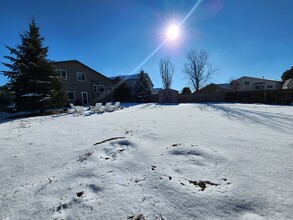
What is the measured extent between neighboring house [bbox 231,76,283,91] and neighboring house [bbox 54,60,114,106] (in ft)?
102

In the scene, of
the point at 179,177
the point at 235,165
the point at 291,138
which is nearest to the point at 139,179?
the point at 179,177

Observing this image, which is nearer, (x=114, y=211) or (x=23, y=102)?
(x=114, y=211)

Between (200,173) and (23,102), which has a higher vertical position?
(23,102)

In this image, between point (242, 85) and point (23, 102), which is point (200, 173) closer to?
point (23, 102)

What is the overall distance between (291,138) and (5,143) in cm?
795

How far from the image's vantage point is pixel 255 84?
112 ft

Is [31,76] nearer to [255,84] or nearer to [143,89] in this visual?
[143,89]

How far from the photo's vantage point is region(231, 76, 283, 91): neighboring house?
33.2 meters

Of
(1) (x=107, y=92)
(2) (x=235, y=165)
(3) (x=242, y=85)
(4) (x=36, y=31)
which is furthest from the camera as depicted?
(3) (x=242, y=85)

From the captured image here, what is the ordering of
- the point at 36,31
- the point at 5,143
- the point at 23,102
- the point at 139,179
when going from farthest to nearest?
the point at 36,31 < the point at 23,102 < the point at 5,143 < the point at 139,179

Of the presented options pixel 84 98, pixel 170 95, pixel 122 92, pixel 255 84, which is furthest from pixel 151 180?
pixel 255 84

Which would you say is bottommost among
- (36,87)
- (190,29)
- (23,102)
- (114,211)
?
(114,211)

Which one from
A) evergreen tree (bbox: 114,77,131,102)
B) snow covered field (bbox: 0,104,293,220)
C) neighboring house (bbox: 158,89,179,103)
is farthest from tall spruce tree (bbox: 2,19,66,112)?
neighboring house (bbox: 158,89,179,103)

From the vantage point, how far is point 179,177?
7.56ft
